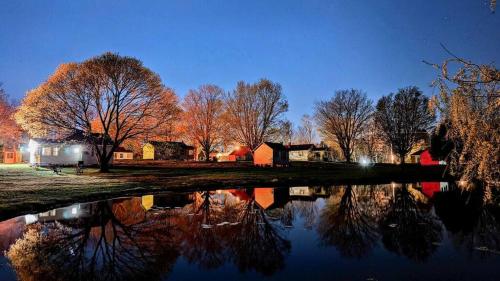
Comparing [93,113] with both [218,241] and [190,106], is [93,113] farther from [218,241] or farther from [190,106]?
[218,241]

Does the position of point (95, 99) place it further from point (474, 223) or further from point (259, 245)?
point (474, 223)

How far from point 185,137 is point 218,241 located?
53.9m

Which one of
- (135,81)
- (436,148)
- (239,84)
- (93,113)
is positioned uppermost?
(239,84)

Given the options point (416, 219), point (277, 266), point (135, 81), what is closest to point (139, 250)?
point (277, 266)

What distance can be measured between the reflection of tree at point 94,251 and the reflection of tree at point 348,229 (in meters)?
5.41

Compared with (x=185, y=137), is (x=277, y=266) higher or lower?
lower

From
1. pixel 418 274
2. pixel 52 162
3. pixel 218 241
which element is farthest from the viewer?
pixel 52 162

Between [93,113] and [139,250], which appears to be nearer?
[139,250]

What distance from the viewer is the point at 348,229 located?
12922 mm

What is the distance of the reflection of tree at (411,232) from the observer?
9.91 metres

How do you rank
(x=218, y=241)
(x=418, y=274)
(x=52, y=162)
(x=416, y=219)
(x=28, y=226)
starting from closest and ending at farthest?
(x=418, y=274) → (x=218, y=241) → (x=28, y=226) → (x=416, y=219) → (x=52, y=162)

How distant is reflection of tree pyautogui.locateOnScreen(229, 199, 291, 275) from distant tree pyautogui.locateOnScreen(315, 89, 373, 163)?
5901 centimetres

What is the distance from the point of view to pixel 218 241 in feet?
35.8

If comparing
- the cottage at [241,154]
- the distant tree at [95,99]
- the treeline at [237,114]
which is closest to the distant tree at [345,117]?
the treeline at [237,114]
